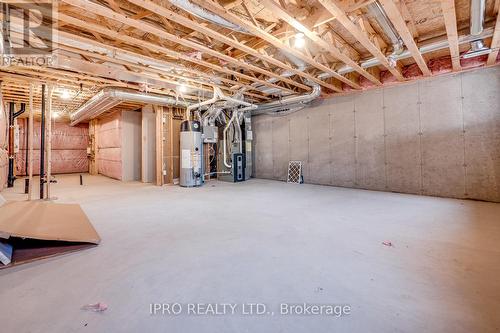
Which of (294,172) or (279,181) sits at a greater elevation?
(294,172)

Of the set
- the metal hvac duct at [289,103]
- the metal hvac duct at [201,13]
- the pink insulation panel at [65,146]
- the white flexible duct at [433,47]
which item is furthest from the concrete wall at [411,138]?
the pink insulation panel at [65,146]

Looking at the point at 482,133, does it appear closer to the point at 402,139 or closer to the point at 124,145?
the point at 402,139

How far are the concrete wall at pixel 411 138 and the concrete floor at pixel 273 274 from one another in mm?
1449

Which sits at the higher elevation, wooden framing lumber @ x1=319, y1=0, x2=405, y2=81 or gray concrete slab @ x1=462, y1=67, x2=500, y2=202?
wooden framing lumber @ x1=319, y1=0, x2=405, y2=81

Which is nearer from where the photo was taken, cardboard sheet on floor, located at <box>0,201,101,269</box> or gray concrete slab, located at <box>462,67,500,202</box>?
cardboard sheet on floor, located at <box>0,201,101,269</box>

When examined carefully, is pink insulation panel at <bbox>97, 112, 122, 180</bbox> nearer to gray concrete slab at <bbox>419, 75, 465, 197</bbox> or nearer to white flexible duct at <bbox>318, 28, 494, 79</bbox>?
white flexible duct at <bbox>318, 28, 494, 79</bbox>

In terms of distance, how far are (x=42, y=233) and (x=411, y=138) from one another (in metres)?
6.29

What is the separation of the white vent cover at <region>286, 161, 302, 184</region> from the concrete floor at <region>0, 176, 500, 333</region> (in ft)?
11.3

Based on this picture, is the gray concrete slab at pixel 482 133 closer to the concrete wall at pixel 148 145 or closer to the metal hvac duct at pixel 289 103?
the metal hvac duct at pixel 289 103

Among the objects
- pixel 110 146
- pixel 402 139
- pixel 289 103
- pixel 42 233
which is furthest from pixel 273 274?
pixel 110 146

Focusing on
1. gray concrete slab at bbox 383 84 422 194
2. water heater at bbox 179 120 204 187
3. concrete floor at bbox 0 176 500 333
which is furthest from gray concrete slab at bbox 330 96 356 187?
water heater at bbox 179 120 204 187

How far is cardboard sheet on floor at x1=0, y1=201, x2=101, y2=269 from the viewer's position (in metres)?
2.13

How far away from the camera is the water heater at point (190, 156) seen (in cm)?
623

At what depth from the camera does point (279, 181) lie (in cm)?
722
